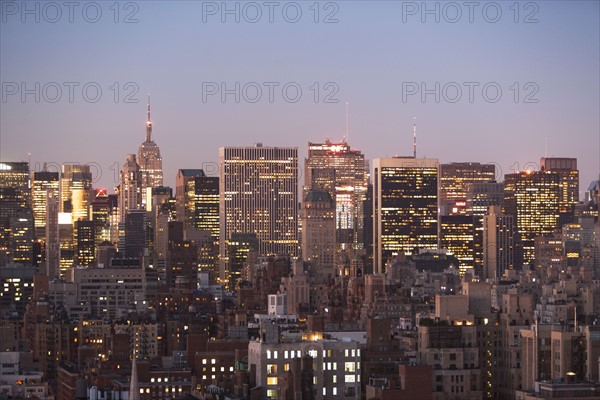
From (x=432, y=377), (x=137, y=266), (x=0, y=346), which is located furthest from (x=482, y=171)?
(x=432, y=377)

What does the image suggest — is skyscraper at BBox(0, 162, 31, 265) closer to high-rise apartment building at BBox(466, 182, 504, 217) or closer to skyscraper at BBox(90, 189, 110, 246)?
skyscraper at BBox(90, 189, 110, 246)

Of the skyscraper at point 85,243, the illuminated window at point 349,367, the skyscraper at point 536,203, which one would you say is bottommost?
the illuminated window at point 349,367

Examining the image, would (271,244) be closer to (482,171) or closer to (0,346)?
(482,171)

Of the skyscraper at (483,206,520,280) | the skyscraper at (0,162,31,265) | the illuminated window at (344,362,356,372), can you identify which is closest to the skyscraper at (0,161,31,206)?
the skyscraper at (0,162,31,265)

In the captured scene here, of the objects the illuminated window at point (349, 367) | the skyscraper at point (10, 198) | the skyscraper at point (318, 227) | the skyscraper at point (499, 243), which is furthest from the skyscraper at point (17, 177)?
the illuminated window at point (349, 367)

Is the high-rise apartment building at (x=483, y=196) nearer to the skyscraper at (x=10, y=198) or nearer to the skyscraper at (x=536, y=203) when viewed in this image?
the skyscraper at (x=536, y=203)

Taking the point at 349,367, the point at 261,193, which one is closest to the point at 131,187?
the point at 261,193

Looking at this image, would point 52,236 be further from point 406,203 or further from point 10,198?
point 406,203
